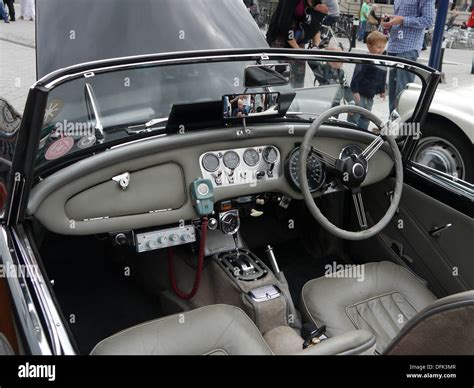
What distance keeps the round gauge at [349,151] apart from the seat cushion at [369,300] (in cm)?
64

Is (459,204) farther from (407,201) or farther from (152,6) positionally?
(152,6)

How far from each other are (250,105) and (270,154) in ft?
1.03

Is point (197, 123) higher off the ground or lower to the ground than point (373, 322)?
higher

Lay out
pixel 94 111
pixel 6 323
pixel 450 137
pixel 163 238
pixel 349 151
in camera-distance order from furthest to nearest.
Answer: pixel 450 137 < pixel 349 151 < pixel 163 238 < pixel 94 111 < pixel 6 323

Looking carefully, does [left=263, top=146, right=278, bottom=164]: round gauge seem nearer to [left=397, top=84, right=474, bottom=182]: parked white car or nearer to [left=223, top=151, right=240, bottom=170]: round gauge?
[left=223, top=151, right=240, bottom=170]: round gauge

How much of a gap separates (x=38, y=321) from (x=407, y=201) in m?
2.23

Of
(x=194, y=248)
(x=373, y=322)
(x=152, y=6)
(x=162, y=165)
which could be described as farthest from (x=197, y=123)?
(x=373, y=322)

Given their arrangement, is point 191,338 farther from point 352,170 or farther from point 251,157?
point 352,170

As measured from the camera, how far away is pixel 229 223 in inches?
109

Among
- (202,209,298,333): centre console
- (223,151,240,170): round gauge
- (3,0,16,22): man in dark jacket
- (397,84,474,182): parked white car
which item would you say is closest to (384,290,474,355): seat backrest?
(202,209,298,333): centre console

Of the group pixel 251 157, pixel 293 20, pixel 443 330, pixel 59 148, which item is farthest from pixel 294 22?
pixel 443 330

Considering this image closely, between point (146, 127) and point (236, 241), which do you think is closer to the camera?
point (146, 127)

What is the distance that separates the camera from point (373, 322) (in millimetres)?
2543

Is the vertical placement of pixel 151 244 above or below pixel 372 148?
below
